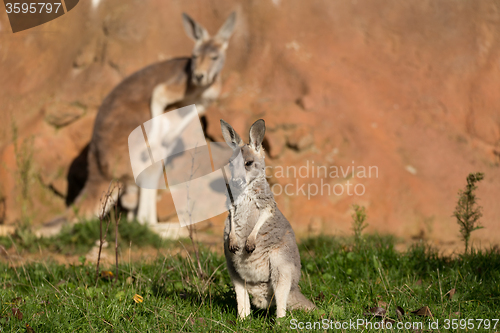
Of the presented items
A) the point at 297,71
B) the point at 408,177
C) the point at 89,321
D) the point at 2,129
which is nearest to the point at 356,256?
the point at 89,321

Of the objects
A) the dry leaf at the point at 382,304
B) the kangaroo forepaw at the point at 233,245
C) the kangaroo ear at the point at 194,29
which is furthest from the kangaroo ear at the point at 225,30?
the dry leaf at the point at 382,304

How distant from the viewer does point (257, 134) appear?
8.48 ft

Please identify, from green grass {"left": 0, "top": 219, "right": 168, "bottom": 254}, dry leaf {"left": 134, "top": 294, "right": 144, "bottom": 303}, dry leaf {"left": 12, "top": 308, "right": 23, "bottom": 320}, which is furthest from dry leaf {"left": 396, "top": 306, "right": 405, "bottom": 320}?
green grass {"left": 0, "top": 219, "right": 168, "bottom": 254}

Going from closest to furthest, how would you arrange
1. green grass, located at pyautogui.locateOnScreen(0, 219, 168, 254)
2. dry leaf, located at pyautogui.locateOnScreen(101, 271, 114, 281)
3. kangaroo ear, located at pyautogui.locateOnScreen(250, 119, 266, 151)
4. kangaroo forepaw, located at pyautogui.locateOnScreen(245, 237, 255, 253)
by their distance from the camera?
kangaroo forepaw, located at pyautogui.locateOnScreen(245, 237, 255, 253) < kangaroo ear, located at pyautogui.locateOnScreen(250, 119, 266, 151) < dry leaf, located at pyautogui.locateOnScreen(101, 271, 114, 281) < green grass, located at pyautogui.locateOnScreen(0, 219, 168, 254)

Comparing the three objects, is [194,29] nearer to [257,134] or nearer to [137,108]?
[137,108]

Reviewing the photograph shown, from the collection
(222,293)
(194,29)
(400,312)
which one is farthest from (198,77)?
(400,312)

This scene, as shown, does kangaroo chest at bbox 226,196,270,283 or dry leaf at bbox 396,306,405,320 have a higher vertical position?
kangaroo chest at bbox 226,196,270,283

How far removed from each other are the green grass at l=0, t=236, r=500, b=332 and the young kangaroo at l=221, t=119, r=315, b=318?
147 millimetres

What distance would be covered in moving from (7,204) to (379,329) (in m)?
6.28

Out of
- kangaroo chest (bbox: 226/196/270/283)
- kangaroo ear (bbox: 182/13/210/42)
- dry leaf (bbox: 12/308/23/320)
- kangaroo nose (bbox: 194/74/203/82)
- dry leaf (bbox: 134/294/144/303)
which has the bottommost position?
dry leaf (bbox: 134/294/144/303)

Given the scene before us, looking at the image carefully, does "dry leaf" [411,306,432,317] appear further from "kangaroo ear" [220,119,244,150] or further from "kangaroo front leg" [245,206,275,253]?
"kangaroo ear" [220,119,244,150]

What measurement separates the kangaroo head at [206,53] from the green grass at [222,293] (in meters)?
2.85

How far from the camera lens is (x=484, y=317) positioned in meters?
2.57

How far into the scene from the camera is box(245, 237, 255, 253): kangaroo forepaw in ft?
8.05
